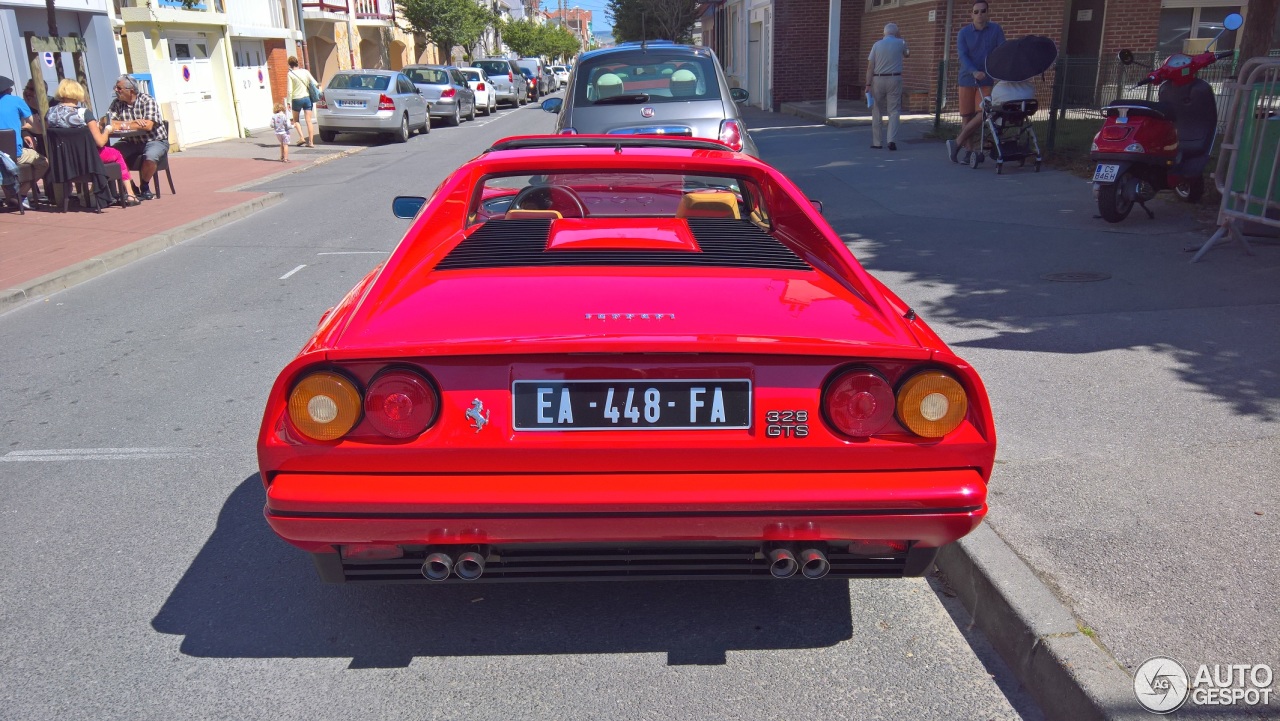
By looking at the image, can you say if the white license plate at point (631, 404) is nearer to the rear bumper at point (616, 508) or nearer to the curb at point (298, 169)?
the rear bumper at point (616, 508)

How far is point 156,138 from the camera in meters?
14.0

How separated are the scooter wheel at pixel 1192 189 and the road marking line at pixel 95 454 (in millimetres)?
8846

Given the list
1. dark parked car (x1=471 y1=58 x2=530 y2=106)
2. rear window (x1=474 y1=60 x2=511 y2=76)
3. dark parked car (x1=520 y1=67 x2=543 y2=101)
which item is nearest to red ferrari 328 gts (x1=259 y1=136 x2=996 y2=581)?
dark parked car (x1=471 y1=58 x2=530 y2=106)

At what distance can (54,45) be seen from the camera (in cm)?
1409

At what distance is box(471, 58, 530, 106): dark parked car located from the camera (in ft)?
132

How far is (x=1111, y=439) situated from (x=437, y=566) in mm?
3128

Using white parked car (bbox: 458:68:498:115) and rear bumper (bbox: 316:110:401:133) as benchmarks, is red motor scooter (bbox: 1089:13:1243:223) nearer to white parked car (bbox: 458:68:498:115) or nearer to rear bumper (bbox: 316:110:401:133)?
rear bumper (bbox: 316:110:401:133)

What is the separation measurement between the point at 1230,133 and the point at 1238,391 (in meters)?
3.83

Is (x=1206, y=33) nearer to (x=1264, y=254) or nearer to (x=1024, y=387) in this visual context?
(x=1264, y=254)

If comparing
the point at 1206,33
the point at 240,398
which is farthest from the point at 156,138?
the point at 1206,33

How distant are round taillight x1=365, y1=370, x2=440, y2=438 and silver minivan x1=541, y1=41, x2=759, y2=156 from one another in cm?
660

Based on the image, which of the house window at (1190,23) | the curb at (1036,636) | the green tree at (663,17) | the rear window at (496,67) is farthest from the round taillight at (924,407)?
the green tree at (663,17)

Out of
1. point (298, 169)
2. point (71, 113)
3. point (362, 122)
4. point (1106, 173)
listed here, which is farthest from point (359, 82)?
point (1106, 173)

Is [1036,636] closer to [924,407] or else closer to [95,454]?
[924,407]
